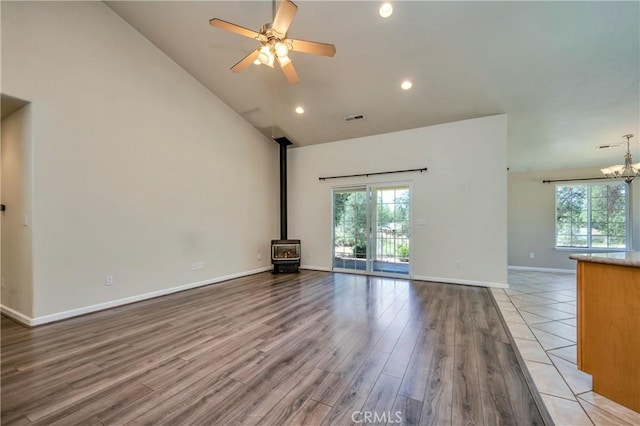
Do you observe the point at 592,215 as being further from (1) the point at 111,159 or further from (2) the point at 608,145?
(1) the point at 111,159

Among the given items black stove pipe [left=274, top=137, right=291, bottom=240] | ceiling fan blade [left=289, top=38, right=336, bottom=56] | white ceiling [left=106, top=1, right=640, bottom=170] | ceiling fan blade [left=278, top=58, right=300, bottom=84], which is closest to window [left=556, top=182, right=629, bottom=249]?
white ceiling [left=106, top=1, right=640, bottom=170]

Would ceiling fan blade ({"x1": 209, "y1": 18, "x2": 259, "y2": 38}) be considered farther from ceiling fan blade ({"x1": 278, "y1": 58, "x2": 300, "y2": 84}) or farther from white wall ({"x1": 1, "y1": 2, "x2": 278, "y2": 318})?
white wall ({"x1": 1, "y1": 2, "x2": 278, "y2": 318})

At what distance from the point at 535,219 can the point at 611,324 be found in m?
6.17

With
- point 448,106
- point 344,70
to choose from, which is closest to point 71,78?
point 344,70

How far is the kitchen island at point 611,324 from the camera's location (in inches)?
61.5

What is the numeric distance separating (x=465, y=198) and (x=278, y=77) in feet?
13.5

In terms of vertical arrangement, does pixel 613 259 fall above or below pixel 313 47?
below

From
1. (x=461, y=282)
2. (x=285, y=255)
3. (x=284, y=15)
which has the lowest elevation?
(x=461, y=282)

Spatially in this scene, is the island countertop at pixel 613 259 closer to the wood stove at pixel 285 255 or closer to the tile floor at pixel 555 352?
the tile floor at pixel 555 352

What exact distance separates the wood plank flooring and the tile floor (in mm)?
148

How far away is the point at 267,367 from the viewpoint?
6.84 ft

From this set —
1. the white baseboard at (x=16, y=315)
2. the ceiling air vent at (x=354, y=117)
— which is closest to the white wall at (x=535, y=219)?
the ceiling air vent at (x=354, y=117)

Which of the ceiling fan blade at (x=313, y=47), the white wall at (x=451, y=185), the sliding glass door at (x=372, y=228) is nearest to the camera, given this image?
the ceiling fan blade at (x=313, y=47)
